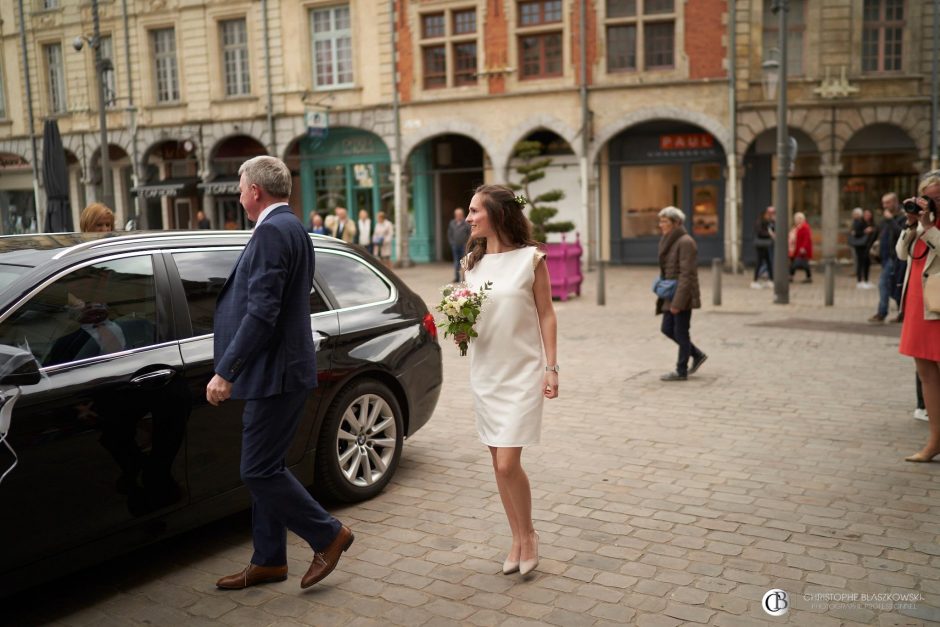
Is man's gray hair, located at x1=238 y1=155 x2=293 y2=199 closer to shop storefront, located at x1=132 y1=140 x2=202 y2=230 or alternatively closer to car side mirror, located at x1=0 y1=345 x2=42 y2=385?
car side mirror, located at x1=0 y1=345 x2=42 y2=385

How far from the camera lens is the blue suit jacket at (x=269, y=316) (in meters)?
3.82

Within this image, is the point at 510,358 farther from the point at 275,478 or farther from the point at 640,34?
the point at 640,34

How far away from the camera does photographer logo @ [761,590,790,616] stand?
3875 mm

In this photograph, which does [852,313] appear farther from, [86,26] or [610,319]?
[86,26]

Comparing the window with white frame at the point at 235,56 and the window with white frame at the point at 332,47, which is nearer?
the window with white frame at the point at 332,47

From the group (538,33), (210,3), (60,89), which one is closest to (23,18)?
(60,89)

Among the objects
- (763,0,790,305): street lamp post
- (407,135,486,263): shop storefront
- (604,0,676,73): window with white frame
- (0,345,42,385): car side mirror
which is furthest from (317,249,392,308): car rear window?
(407,135,486,263): shop storefront

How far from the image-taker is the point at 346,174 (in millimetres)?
29109

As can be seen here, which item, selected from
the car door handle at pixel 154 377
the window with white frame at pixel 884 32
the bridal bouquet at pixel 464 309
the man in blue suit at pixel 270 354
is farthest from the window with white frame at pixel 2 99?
the bridal bouquet at pixel 464 309

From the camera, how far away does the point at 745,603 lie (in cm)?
396

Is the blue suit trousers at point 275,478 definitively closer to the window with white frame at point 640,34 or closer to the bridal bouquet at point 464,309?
the bridal bouquet at point 464,309

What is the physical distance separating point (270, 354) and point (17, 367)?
39.7 inches

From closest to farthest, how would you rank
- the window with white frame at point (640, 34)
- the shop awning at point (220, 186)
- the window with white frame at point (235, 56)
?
the window with white frame at point (640, 34)
the shop awning at point (220, 186)
the window with white frame at point (235, 56)

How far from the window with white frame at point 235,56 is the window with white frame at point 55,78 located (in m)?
7.55
